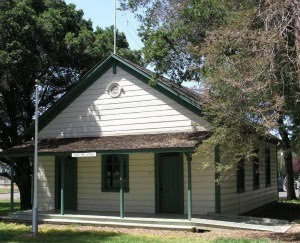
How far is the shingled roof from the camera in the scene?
1594 centimetres

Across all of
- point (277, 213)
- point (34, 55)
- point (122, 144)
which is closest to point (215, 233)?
point (122, 144)

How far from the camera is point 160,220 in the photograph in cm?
1558

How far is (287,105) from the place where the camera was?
41.6ft

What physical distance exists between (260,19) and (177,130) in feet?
20.4

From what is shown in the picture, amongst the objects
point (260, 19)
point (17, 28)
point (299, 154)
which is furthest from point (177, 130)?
point (17, 28)

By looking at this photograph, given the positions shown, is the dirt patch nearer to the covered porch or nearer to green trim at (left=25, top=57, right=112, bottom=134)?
the covered porch

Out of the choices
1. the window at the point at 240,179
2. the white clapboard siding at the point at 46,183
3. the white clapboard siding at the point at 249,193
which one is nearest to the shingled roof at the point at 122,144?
the white clapboard siding at the point at 46,183

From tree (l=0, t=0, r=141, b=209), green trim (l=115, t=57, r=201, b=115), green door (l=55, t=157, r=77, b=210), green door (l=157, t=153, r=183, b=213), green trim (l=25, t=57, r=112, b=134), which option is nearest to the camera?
green trim (l=115, t=57, r=201, b=115)

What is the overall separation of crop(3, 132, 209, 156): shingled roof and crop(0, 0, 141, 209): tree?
3102mm

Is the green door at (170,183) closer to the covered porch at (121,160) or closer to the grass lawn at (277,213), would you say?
the covered porch at (121,160)

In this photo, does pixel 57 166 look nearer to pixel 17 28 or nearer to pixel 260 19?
pixel 17 28

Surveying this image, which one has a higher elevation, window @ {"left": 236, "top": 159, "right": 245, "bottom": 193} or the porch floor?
window @ {"left": 236, "top": 159, "right": 245, "bottom": 193}

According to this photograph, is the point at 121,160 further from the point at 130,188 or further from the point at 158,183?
the point at 130,188

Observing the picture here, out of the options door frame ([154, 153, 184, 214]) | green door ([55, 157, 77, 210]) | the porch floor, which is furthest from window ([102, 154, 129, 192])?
door frame ([154, 153, 184, 214])
